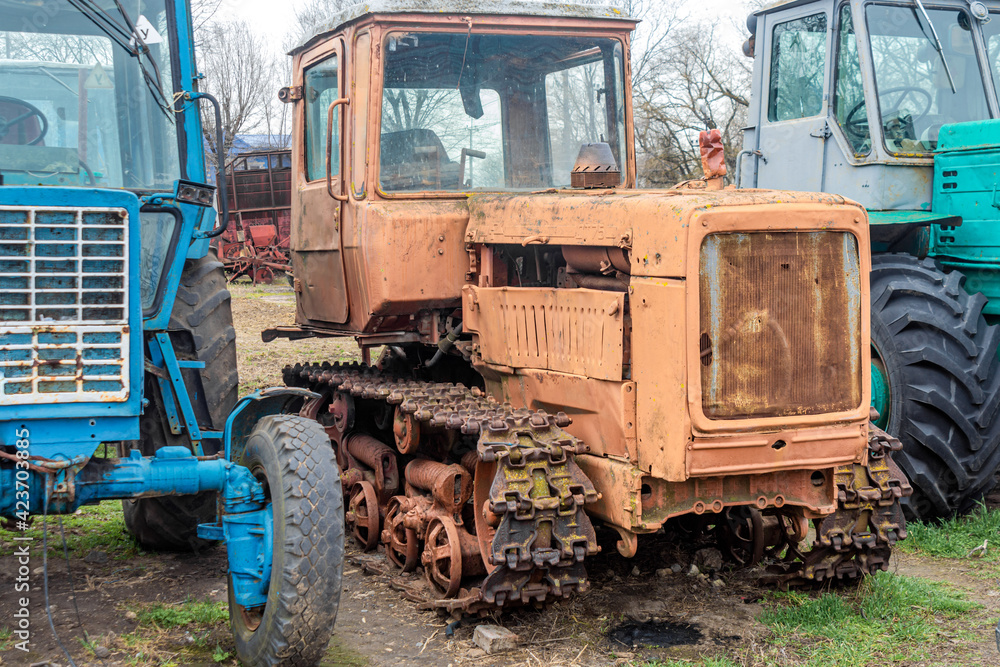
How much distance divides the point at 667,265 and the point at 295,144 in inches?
122

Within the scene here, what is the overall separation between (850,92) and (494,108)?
251 cm

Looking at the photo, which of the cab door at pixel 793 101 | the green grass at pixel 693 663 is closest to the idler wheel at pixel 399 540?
the green grass at pixel 693 663

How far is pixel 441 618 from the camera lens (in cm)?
454

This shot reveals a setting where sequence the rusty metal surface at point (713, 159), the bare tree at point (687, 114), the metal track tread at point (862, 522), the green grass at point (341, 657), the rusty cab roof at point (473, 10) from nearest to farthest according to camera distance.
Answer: the green grass at point (341, 657) → the metal track tread at point (862, 522) → the rusty metal surface at point (713, 159) → the rusty cab roof at point (473, 10) → the bare tree at point (687, 114)

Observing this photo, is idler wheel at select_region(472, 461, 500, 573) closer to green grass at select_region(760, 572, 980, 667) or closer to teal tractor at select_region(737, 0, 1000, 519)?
green grass at select_region(760, 572, 980, 667)

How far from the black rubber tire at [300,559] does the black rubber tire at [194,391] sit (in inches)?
51.8

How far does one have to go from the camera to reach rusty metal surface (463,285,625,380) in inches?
168

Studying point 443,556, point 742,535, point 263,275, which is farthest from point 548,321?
point 263,275

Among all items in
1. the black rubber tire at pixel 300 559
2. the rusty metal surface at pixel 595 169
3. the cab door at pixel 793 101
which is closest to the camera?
the black rubber tire at pixel 300 559

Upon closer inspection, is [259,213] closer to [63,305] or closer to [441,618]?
[441,618]

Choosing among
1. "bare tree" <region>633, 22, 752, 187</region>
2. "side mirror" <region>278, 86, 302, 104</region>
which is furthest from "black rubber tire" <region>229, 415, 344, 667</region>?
"bare tree" <region>633, 22, 752, 187</region>

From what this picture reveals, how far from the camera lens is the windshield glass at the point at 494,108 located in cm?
533

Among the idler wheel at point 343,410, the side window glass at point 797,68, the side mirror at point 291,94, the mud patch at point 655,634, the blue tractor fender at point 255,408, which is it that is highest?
the side window glass at point 797,68

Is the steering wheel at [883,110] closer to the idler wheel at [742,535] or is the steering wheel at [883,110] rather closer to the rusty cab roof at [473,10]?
the rusty cab roof at [473,10]
